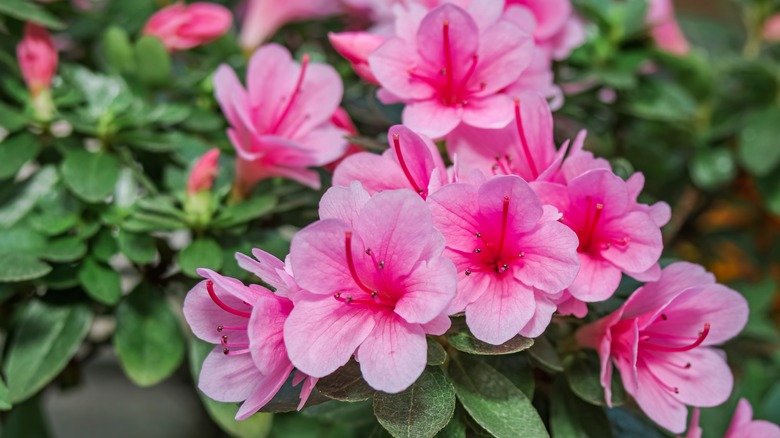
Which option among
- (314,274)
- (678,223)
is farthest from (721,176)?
(314,274)

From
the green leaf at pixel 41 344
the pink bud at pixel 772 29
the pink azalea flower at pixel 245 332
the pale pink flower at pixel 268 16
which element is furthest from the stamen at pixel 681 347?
the pink bud at pixel 772 29

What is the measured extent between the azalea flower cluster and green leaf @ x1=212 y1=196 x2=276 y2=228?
0.15 feet

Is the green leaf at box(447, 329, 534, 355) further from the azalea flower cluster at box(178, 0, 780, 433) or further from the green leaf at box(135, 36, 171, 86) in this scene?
the green leaf at box(135, 36, 171, 86)

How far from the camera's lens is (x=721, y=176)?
1.29m

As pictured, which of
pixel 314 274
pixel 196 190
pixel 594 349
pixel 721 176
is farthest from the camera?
pixel 721 176

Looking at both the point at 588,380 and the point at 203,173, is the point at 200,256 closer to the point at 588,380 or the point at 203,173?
the point at 203,173

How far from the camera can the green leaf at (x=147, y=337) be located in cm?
99

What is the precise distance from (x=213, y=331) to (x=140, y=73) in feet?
1.73

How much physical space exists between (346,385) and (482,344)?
123 mm

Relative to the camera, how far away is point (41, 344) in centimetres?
98

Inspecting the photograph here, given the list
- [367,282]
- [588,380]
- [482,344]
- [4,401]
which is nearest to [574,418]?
[588,380]

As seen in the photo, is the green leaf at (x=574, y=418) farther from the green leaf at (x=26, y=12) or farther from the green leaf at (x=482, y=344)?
the green leaf at (x=26, y=12)

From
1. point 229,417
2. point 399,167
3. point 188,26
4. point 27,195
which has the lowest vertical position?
point 229,417

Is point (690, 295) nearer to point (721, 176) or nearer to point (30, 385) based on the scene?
point (721, 176)
